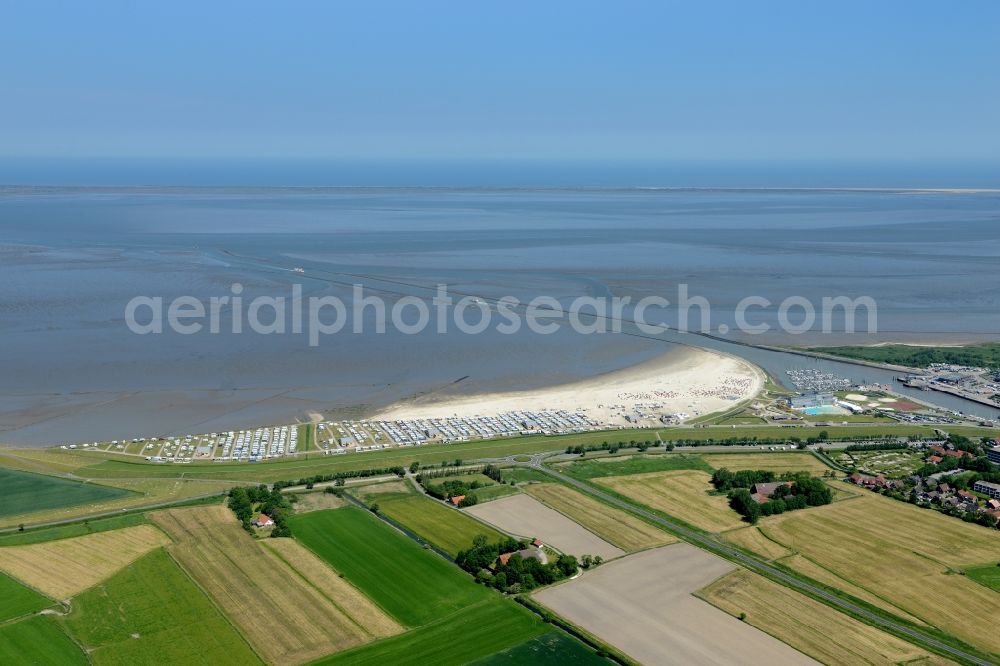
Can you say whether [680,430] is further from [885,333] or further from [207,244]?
[207,244]

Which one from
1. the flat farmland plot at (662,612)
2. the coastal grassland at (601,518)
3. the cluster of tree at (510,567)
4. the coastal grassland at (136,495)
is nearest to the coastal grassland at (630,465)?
the coastal grassland at (601,518)

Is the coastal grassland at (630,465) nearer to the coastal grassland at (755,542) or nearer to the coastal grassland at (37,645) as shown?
the coastal grassland at (755,542)

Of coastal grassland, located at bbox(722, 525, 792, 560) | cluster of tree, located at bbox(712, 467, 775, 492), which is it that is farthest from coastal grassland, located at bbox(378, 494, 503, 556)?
cluster of tree, located at bbox(712, 467, 775, 492)

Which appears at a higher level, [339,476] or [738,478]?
[339,476]

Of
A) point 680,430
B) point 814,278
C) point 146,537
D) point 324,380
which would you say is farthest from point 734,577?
point 814,278

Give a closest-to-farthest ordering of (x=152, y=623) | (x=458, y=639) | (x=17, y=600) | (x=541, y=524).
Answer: (x=458, y=639)
(x=152, y=623)
(x=17, y=600)
(x=541, y=524)

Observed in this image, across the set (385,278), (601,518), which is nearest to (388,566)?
(601,518)

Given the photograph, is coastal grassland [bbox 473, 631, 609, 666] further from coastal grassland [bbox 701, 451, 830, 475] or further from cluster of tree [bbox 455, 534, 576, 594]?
coastal grassland [bbox 701, 451, 830, 475]

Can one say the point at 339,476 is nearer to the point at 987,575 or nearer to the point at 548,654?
the point at 548,654
